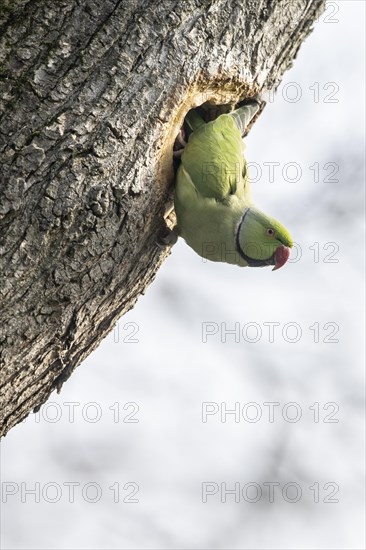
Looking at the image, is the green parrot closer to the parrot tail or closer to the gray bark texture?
the parrot tail

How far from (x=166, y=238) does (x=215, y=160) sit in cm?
59

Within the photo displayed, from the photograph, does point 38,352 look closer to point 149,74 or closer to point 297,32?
point 149,74

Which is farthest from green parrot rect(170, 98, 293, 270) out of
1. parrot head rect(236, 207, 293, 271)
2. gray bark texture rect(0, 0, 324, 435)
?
gray bark texture rect(0, 0, 324, 435)

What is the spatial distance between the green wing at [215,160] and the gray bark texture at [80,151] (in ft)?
0.87

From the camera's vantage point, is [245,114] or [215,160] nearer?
[215,160]

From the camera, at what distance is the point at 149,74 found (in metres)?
3.60

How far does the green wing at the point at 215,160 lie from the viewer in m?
4.24

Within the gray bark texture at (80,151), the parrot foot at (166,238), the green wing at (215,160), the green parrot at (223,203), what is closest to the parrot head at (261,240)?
the green parrot at (223,203)

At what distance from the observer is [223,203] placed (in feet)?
14.6

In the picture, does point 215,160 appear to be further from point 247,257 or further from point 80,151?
point 80,151

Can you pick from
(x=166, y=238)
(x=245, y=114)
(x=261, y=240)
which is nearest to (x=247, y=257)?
(x=261, y=240)

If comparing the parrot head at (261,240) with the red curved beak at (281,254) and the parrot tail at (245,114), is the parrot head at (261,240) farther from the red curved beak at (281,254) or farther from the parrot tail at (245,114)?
the parrot tail at (245,114)

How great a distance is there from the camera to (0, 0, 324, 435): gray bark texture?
10.7ft

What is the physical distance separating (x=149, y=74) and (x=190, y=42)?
13.8 inches
